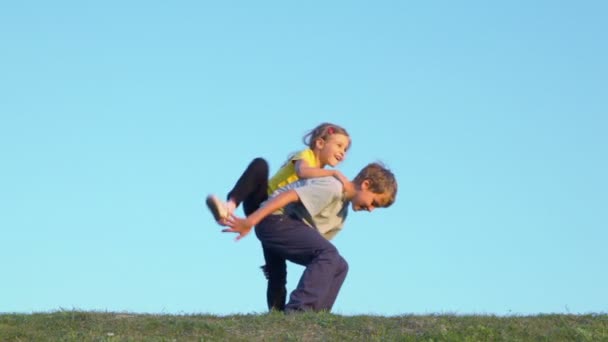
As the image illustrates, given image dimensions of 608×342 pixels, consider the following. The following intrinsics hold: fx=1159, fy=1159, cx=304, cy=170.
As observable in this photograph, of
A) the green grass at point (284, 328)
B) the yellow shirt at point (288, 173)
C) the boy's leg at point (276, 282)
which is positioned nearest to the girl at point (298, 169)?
the yellow shirt at point (288, 173)

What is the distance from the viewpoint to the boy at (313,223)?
1204 centimetres

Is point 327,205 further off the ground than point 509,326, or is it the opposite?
point 327,205

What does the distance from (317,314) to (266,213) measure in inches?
53.5

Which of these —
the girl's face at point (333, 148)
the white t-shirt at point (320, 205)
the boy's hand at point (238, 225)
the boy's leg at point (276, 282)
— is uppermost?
the girl's face at point (333, 148)

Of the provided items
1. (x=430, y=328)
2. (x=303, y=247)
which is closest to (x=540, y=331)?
(x=430, y=328)

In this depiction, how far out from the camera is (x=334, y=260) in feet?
40.1

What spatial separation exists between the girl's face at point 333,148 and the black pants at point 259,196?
659 millimetres

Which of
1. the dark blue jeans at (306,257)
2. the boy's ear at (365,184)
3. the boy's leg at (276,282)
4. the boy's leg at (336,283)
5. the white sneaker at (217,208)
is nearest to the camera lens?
the white sneaker at (217,208)

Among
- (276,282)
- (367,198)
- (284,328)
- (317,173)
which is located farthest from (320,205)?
(284,328)

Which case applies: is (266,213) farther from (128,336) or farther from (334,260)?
(128,336)

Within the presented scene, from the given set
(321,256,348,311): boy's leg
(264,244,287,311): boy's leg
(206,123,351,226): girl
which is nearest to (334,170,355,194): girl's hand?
(206,123,351,226): girl

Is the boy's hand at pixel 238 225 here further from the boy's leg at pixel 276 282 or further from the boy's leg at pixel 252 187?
the boy's leg at pixel 276 282

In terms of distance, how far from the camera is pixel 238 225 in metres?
12.0

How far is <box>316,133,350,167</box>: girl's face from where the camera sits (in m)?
12.7
